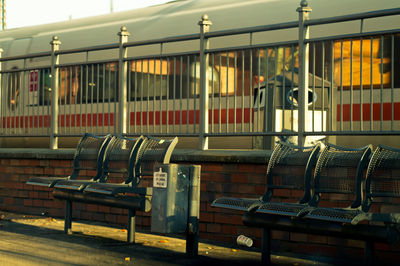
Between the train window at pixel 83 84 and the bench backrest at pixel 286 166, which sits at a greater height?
the train window at pixel 83 84

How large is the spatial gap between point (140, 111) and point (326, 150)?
319cm

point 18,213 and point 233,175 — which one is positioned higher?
point 233,175

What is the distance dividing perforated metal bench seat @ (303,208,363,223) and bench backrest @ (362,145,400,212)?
208mm

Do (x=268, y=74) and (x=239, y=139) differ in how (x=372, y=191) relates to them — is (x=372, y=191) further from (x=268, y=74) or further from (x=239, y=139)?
(x=239, y=139)

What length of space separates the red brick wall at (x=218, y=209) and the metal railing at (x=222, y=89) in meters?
0.40

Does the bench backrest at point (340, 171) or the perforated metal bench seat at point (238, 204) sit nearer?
the bench backrest at point (340, 171)

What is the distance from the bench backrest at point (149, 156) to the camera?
22.9 ft

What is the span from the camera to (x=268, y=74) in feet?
23.8

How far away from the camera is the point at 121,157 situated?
7.55 metres

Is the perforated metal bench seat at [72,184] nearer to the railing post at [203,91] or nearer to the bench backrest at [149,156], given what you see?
the bench backrest at [149,156]

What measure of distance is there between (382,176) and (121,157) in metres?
3.11

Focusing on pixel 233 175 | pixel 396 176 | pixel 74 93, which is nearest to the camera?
pixel 396 176

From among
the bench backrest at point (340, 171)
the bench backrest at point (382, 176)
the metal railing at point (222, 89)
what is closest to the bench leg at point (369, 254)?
the bench backrest at point (382, 176)

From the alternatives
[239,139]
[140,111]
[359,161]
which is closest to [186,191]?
[359,161]
